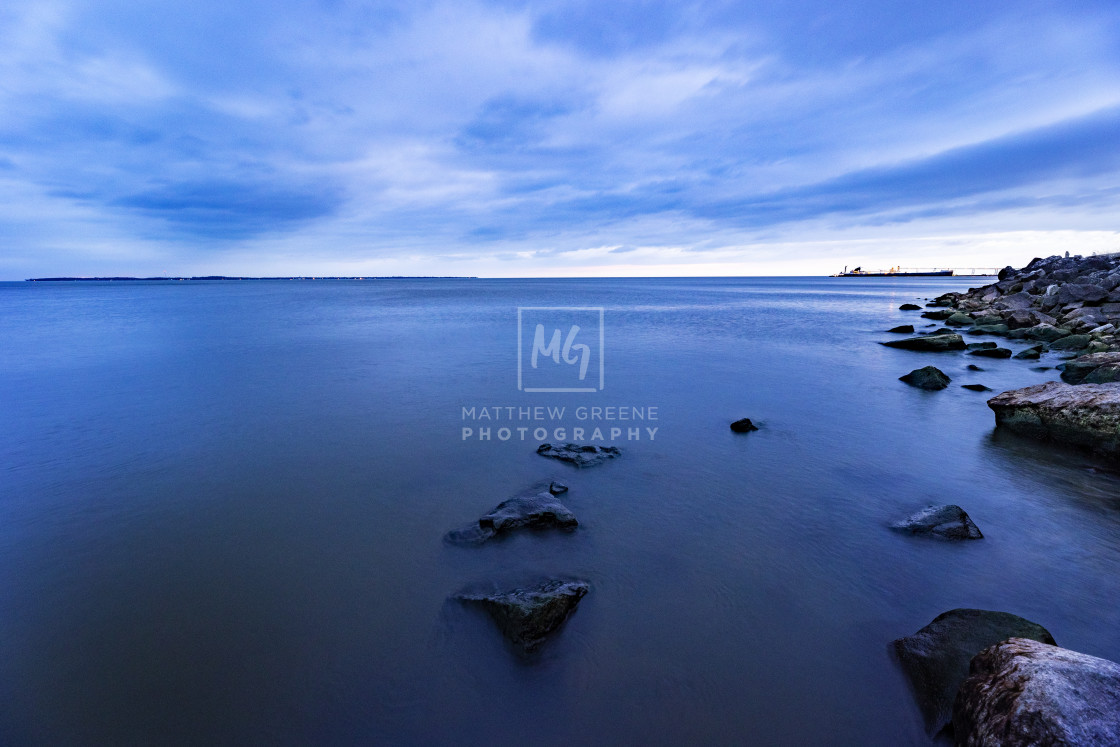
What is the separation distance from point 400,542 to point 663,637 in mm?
3803

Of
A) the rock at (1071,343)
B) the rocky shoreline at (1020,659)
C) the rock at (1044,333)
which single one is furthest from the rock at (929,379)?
the rock at (1044,333)

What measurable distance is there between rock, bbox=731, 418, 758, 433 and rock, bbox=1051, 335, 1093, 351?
21807 mm

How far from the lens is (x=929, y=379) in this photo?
16172 millimetres

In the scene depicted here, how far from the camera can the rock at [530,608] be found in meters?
4.98

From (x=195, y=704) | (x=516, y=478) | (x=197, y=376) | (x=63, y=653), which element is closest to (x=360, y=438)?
(x=516, y=478)

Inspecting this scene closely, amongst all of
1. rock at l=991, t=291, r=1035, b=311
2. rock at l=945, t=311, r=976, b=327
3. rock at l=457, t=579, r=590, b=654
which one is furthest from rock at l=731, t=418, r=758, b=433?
rock at l=991, t=291, r=1035, b=311

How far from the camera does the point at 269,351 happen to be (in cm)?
2448

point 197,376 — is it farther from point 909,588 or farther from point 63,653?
point 909,588

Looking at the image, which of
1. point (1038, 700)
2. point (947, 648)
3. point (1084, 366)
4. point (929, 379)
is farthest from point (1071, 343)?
point (1038, 700)

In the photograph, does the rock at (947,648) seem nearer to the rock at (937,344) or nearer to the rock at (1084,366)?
the rock at (1084,366)

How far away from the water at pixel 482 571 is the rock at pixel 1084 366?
458 centimetres

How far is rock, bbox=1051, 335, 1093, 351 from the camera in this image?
22241mm

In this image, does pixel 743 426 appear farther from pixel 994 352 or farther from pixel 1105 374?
pixel 994 352

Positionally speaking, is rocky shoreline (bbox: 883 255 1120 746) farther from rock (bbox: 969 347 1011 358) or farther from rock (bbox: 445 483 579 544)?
rock (bbox: 969 347 1011 358)
